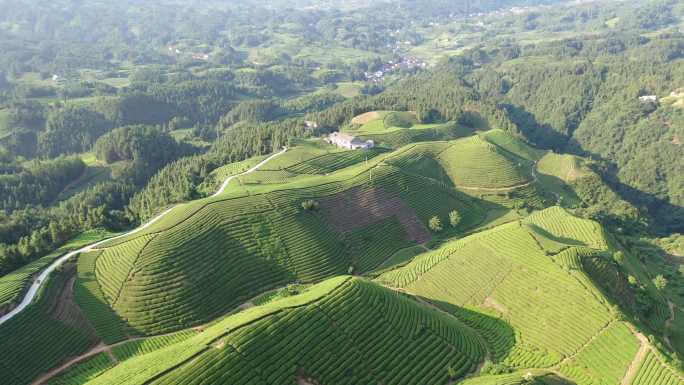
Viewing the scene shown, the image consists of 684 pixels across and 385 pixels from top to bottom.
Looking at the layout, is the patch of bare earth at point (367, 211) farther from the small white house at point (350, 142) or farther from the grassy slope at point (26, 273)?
the grassy slope at point (26, 273)

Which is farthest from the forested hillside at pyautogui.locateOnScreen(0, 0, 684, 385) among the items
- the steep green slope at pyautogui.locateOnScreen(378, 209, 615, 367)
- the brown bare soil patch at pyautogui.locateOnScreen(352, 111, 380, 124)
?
the brown bare soil patch at pyautogui.locateOnScreen(352, 111, 380, 124)

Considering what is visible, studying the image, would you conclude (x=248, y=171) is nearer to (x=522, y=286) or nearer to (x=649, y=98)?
(x=522, y=286)

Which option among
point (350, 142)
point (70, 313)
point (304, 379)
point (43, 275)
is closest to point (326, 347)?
point (304, 379)

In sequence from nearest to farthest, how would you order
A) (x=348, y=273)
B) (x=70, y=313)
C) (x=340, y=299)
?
(x=340, y=299)
(x=70, y=313)
(x=348, y=273)

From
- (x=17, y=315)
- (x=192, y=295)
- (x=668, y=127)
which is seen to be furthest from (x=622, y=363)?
(x=668, y=127)

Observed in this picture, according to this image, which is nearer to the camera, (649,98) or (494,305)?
(494,305)

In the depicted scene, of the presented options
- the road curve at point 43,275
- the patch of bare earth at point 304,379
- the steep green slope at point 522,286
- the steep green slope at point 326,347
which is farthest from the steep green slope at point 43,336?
the steep green slope at point 522,286

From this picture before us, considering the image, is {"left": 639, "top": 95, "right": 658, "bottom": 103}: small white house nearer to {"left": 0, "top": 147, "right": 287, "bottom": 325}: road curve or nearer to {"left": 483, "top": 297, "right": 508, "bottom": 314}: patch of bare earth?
{"left": 483, "top": 297, "right": 508, "bottom": 314}: patch of bare earth

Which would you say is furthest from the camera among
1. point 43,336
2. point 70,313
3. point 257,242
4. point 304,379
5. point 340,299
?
point 257,242
